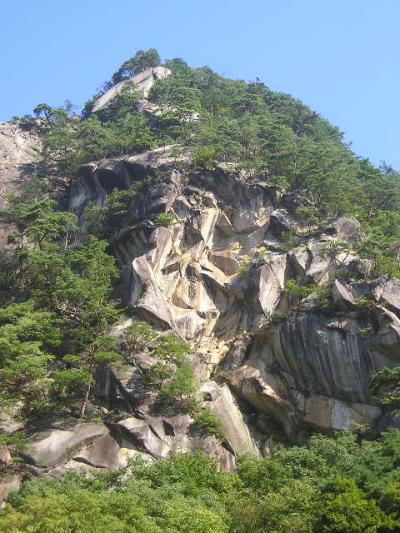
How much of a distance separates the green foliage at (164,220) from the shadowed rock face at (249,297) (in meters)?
0.27

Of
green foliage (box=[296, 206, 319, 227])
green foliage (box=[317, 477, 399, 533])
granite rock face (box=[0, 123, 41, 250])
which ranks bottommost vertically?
green foliage (box=[317, 477, 399, 533])

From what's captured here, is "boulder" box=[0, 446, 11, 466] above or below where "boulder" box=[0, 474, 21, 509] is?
above

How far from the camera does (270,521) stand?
60.3 ft

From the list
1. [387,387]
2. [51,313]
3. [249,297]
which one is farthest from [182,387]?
[387,387]

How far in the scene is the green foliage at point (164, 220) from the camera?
3469cm

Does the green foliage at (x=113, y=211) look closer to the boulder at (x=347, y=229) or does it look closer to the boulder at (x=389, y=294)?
the boulder at (x=347, y=229)

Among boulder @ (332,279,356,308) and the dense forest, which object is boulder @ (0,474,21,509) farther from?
boulder @ (332,279,356,308)

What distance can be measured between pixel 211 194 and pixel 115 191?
19.1 feet

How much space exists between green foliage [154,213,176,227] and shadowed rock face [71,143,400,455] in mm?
270

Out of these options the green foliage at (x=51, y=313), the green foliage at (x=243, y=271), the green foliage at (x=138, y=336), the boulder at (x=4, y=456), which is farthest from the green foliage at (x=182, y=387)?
the green foliage at (x=243, y=271)

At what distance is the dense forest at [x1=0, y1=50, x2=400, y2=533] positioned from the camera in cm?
1769

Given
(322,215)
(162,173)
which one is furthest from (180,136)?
(322,215)

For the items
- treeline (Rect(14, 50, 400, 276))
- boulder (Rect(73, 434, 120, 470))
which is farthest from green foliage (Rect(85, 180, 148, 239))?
boulder (Rect(73, 434, 120, 470))

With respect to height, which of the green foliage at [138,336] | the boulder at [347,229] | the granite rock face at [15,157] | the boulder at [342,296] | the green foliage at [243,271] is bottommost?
the green foliage at [138,336]
